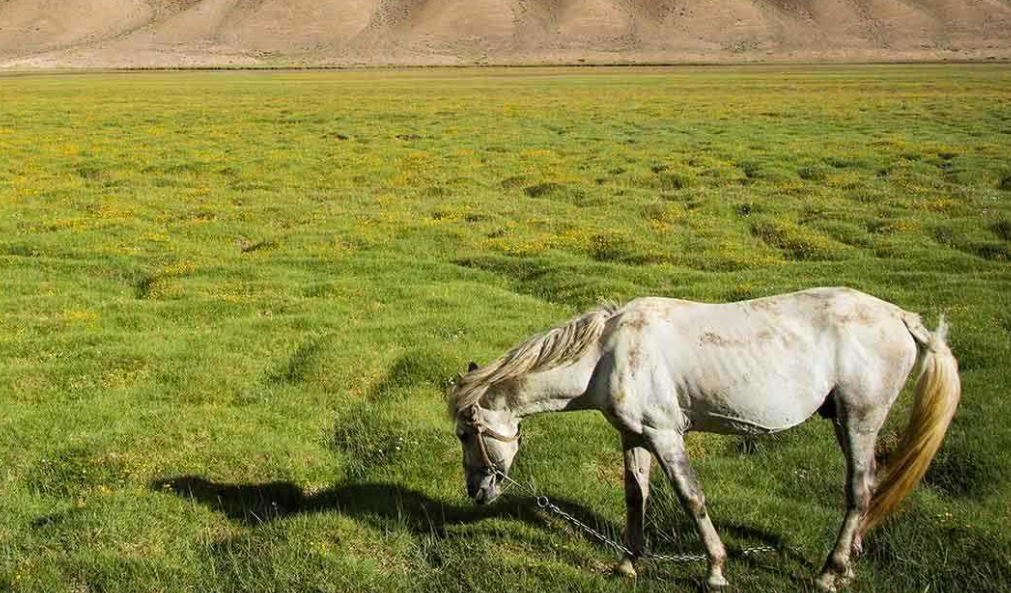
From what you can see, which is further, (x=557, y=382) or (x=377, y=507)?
(x=377, y=507)

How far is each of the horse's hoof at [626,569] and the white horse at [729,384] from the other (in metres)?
0.02

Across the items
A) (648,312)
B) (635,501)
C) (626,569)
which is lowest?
(626,569)

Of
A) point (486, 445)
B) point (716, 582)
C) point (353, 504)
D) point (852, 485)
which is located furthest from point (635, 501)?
point (353, 504)

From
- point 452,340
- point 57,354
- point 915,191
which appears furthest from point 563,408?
point 915,191

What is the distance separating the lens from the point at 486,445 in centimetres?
655

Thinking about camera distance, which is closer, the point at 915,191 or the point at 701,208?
the point at 701,208

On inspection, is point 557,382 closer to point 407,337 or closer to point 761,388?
point 761,388

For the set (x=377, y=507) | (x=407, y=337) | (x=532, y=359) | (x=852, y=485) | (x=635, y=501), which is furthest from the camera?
(x=407, y=337)

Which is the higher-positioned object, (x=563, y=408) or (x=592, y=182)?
(x=563, y=408)

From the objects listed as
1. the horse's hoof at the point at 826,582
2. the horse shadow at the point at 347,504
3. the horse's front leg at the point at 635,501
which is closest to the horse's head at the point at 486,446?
the horse's front leg at the point at 635,501

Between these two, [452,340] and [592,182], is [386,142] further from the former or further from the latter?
[452,340]

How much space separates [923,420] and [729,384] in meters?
1.61

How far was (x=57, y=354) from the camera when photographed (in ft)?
Result: 42.5

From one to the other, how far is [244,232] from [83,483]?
14791 millimetres
